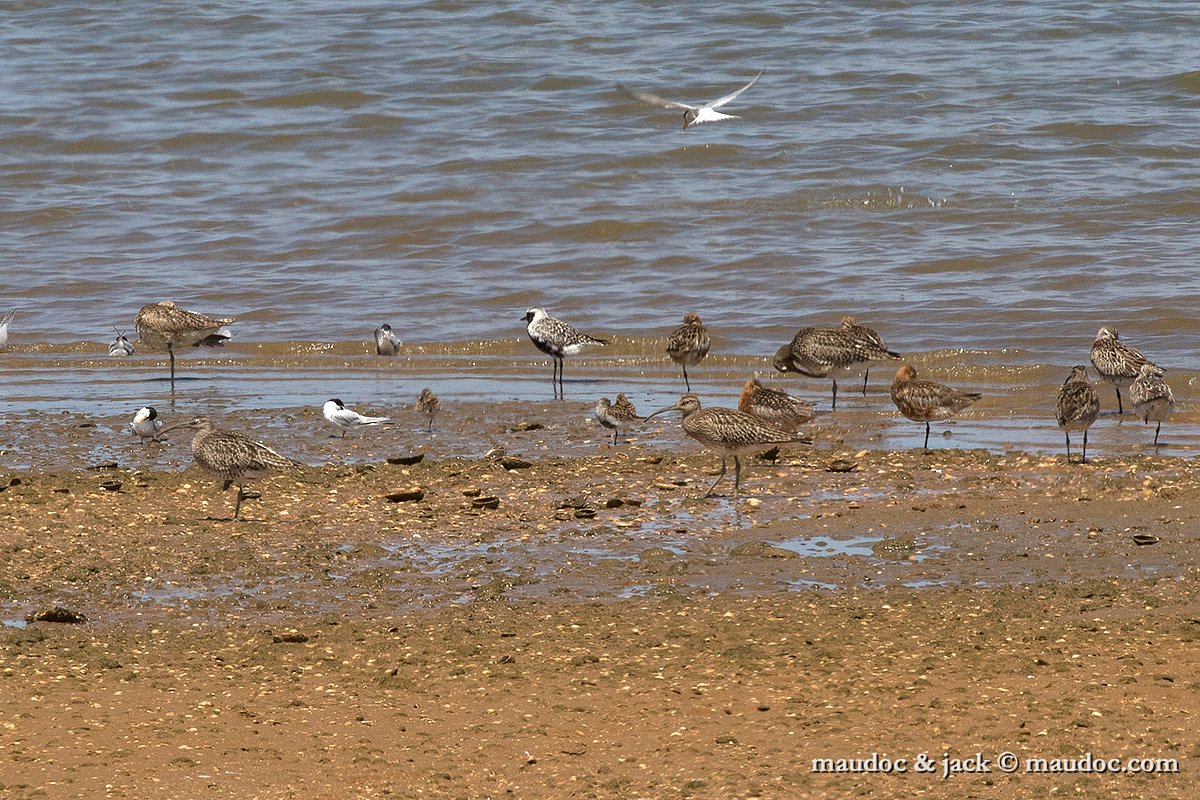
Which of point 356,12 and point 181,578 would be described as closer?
point 181,578

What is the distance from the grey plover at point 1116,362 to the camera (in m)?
13.5

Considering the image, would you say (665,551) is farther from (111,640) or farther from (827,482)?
(111,640)

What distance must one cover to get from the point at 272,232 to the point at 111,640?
15.1 m

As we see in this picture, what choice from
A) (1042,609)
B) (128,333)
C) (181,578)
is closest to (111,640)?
(181,578)

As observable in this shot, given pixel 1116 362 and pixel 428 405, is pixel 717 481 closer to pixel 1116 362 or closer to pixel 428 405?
pixel 428 405

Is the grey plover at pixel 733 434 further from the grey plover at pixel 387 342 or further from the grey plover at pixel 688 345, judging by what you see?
the grey plover at pixel 387 342

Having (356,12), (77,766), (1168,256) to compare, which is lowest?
(77,766)

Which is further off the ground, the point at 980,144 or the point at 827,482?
the point at 980,144

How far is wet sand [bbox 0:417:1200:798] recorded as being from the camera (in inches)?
250

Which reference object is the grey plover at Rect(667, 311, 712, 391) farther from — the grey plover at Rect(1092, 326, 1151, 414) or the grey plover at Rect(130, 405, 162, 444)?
the grey plover at Rect(130, 405, 162, 444)

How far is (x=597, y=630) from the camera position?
25.7 feet

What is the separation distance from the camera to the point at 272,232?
22.4 metres

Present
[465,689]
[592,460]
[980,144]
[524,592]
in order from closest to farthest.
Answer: [465,689], [524,592], [592,460], [980,144]

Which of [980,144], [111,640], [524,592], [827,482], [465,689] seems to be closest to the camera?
[465,689]
